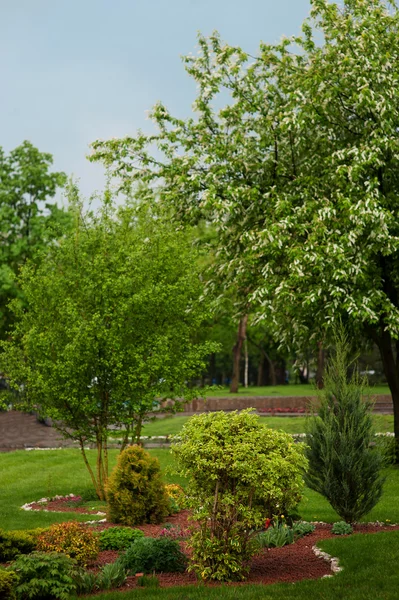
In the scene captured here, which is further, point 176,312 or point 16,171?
point 16,171

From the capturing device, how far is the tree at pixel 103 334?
57.9 ft

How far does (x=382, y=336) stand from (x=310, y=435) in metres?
9.58

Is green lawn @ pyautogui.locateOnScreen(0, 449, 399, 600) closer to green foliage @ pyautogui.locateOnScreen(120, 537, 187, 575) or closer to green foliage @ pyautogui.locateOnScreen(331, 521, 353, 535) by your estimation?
green foliage @ pyautogui.locateOnScreen(331, 521, 353, 535)

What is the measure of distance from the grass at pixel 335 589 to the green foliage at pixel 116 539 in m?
2.89

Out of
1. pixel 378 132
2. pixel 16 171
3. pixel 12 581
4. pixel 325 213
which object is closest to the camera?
pixel 12 581

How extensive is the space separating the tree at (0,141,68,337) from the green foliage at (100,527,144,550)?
112 ft

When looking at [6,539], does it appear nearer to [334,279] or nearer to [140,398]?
[140,398]

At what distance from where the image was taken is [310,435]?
13.3m

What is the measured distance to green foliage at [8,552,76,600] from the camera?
9.29m

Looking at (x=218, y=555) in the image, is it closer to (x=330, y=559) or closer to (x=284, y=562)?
(x=284, y=562)

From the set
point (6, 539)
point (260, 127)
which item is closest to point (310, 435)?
point (6, 539)

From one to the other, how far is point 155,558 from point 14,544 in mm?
2299

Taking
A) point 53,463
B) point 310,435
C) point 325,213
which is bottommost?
point 53,463

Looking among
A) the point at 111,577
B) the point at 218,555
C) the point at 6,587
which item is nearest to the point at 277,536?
the point at 218,555
